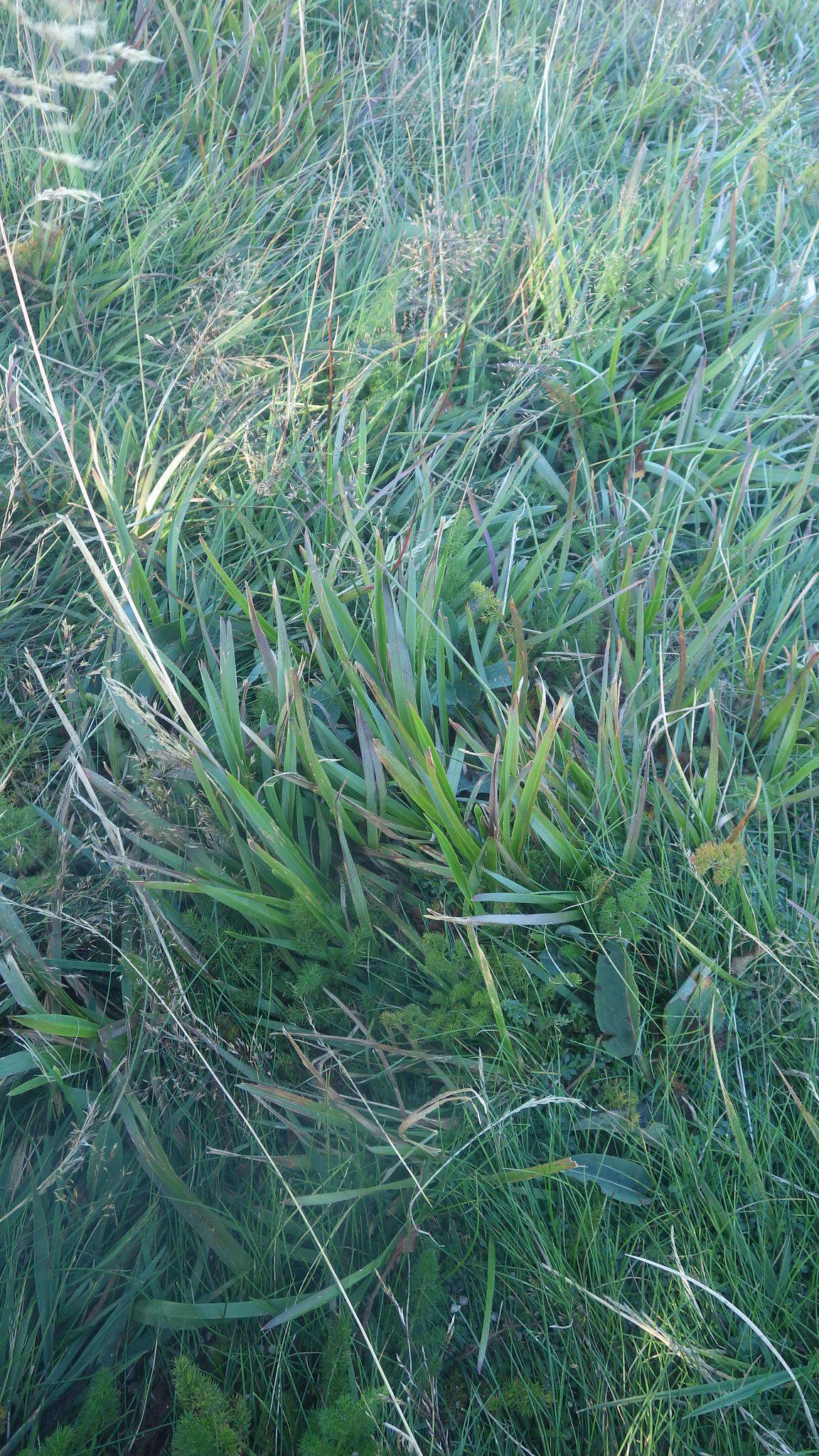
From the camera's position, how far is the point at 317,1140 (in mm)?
1161

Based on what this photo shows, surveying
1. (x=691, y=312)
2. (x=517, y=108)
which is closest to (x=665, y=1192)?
(x=691, y=312)

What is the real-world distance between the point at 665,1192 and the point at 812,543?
125cm

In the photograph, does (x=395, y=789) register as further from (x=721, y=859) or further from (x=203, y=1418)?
(x=203, y=1418)

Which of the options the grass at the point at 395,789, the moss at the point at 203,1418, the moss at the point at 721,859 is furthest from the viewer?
the moss at the point at 721,859

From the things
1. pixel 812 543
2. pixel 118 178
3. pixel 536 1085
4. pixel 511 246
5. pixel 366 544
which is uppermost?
pixel 118 178

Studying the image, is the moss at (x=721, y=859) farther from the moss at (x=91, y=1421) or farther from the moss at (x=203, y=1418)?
the moss at (x=91, y=1421)

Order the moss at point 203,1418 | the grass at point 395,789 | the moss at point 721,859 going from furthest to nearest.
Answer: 1. the moss at point 721,859
2. the grass at point 395,789
3. the moss at point 203,1418

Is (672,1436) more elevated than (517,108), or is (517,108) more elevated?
(517,108)

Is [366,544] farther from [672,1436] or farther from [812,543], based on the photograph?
[672,1436]

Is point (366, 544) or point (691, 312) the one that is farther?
point (691, 312)

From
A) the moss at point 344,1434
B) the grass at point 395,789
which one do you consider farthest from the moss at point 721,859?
the moss at point 344,1434

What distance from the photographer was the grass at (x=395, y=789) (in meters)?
1.03

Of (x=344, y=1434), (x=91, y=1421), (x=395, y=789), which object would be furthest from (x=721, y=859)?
(x=91, y=1421)

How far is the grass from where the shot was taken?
103 cm
